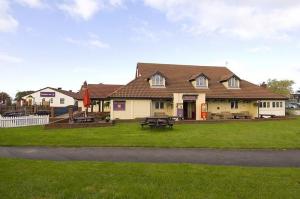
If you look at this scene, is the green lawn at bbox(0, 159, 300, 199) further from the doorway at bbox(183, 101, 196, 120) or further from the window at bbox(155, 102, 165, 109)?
the doorway at bbox(183, 101, 196, 120)

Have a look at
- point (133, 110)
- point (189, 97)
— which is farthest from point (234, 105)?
point (133, 110)

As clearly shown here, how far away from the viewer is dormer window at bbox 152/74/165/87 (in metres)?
37.8

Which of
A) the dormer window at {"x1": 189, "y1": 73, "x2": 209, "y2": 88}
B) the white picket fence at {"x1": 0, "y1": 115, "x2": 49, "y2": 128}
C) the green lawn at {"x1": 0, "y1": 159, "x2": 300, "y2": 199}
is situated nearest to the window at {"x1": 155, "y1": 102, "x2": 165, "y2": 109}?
the dormer window at {"x1": 189, "y1": 73, "x2": 209, "y2": 88}

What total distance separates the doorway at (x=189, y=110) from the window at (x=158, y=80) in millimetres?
3356

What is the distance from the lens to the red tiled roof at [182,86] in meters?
36.3

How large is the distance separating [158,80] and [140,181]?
30.0 m

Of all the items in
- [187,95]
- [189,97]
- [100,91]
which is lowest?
[189,97]

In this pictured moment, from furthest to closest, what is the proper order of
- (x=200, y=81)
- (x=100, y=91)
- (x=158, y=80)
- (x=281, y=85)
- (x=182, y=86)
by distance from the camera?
1. (x=281, y=85)
2. (x=100, y=91)
3. (x=200, y=81)
4. (x=182, y=86)
5. (x=158, y=80)

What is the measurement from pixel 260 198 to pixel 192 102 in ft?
102

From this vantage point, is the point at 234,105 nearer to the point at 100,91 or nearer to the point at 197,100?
the point at 197,100

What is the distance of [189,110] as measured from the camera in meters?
38.7

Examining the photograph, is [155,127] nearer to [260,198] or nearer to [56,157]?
[56,157]

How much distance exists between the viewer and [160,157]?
12805 mm

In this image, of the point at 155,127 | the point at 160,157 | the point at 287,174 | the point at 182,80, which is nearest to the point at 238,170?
the point at 287,174
